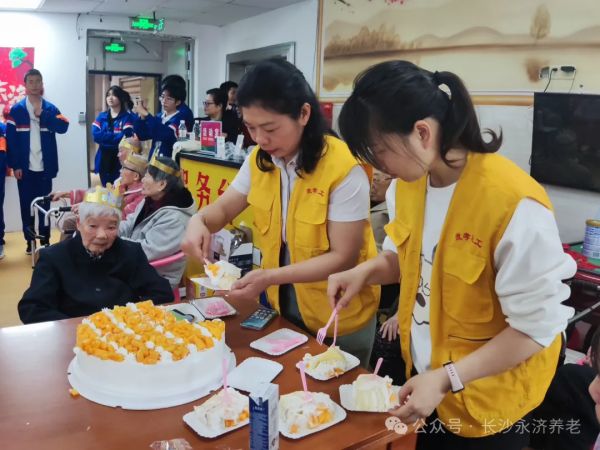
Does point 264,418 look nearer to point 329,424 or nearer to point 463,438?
point 329,424

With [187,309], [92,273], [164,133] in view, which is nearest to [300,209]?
[187,309]

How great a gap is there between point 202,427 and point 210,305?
27.1 inches

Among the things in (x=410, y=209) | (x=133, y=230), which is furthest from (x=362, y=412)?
(x=133, y=230)

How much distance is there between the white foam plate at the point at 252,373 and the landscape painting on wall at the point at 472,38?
5.64ft

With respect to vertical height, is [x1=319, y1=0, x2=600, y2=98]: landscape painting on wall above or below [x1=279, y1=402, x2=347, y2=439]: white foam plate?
above

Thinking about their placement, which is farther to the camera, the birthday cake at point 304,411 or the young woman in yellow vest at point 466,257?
the birthday cake at point 304,411

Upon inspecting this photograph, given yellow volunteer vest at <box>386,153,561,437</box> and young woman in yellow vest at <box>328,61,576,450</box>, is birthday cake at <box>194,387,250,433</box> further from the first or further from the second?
yellow volunteer vest at <box>386,153,561,437</box>

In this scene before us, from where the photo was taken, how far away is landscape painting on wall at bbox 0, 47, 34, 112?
634 cm

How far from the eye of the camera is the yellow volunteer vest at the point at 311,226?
1.61m

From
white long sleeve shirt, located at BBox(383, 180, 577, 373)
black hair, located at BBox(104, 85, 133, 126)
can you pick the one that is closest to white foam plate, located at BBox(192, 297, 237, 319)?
white long sleeve shirt, located at BBox(383, 180, 577, 373)

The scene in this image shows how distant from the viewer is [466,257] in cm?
110

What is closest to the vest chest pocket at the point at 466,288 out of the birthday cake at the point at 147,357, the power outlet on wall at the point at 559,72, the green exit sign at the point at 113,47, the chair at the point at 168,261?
the birthday cake at the point at 147,357

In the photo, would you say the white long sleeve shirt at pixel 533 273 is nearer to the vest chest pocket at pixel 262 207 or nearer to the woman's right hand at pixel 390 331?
the vest chest pocket at pixel 262 207

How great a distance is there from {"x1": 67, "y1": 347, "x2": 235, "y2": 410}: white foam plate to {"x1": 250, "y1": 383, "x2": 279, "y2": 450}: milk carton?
299 millimetres
